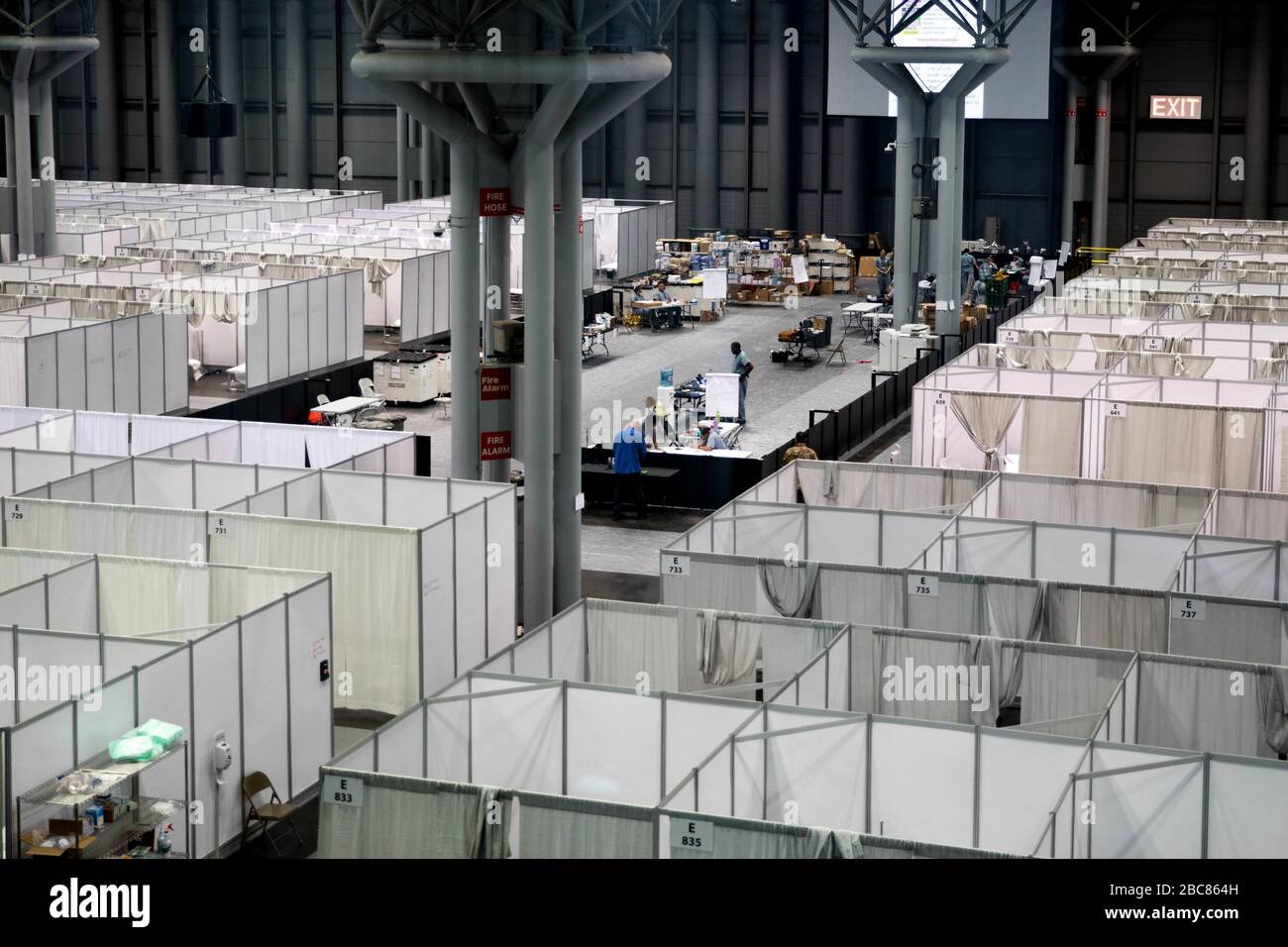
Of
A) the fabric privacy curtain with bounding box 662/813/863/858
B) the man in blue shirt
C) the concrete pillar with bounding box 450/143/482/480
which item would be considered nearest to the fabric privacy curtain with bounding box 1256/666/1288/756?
the fabric privacy curtain with bounding box 662/813/863/858

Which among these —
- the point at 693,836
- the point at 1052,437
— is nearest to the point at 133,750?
the point at 693,836

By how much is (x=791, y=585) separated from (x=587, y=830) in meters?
6.15

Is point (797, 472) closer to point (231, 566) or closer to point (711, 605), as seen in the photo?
point (711, 605)

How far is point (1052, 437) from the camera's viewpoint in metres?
A: 22.6

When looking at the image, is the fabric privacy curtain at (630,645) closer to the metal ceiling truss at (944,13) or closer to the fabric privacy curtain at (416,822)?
the fabric privacy curtain at (416,822)

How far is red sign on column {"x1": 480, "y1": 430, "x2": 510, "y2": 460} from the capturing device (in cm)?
1902

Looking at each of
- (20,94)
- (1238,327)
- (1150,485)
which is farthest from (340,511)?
(20,94)

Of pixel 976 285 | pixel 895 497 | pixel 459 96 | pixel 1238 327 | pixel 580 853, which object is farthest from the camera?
pixel 976 285

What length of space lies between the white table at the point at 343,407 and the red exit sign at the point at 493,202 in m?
10.1

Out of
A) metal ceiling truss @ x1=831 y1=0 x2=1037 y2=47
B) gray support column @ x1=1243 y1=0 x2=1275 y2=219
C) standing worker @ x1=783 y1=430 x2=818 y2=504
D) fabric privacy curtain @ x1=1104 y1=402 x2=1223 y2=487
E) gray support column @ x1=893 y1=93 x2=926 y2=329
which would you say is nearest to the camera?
fabric privacy curtain @ x1=1104 y1=402 x2=1223 y2=487

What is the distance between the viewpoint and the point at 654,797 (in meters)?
12.8

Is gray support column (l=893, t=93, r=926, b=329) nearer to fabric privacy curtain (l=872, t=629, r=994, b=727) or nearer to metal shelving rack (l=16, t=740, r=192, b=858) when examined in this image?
fabric privacy curtain (l=872, t=629, r=994, b=727)

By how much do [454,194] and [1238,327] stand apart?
47.5 ft

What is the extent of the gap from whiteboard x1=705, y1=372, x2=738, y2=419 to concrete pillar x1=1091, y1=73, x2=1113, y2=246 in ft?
81.3
